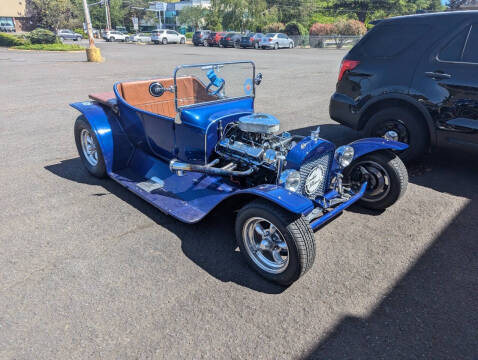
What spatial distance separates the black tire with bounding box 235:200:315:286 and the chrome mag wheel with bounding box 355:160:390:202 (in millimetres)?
1508

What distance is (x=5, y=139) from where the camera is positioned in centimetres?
622

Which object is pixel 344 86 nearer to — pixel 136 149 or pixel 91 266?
pixel 136 149

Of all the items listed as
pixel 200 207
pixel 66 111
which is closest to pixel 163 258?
pixel 200 207

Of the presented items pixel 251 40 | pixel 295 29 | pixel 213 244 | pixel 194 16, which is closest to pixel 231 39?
pixel 251 40

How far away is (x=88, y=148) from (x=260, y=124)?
2987 millimetres

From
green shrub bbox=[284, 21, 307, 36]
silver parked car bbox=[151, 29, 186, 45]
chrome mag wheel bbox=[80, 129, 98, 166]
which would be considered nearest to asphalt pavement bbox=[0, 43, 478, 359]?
chrome mag wheel bbox=[80, 129, 98, 166]

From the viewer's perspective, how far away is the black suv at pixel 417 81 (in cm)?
430

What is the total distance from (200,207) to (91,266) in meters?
1.14

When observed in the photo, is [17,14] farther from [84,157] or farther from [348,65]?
[348,65]

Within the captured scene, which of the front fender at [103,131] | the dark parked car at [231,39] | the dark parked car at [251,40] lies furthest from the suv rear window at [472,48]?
the dark parked car at [231,39]

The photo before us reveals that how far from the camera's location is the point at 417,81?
4.62 m

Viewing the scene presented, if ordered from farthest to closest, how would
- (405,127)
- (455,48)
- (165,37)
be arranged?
(165,37) < (405,127) < (455,48)

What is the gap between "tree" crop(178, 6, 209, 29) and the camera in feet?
189

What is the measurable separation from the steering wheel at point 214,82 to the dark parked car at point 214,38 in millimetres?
32823
